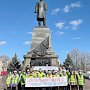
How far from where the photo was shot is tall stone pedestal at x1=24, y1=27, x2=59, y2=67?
75.2 ft

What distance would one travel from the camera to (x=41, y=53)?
23156 millimetres

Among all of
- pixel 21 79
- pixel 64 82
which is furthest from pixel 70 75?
pixel 21 79

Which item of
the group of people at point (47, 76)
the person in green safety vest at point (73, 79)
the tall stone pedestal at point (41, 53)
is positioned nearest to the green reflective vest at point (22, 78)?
the group of people at point (47, 76)

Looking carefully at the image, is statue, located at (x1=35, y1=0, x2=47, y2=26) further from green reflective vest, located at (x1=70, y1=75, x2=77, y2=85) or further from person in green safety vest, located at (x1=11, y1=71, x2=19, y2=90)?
green reflective vest, located at (x1=70, y1=75, x2=77, y2=85)

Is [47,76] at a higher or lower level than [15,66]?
lower

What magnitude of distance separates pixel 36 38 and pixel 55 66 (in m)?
3.57

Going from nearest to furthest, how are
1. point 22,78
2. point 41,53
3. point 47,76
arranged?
point 22,78 < point 47,76 < point 41,53

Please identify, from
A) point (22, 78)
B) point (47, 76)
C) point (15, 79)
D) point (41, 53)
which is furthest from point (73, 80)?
point (41, 53)

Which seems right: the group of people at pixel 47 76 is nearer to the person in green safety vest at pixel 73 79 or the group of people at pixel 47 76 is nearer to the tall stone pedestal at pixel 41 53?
the person in green safety vest at pixel 73 79

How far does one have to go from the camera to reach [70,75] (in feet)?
49.4

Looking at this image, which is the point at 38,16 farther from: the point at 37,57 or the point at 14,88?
the point at 14,88

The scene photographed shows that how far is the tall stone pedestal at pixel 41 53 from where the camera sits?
2292 centimetres

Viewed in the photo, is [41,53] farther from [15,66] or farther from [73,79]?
[15,66]

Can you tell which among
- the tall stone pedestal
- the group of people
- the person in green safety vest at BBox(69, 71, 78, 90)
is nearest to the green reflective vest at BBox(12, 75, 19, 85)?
the group of people
